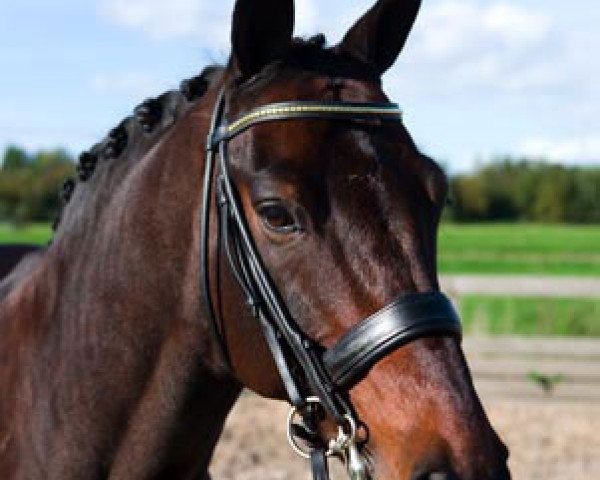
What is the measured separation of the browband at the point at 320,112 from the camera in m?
2.22

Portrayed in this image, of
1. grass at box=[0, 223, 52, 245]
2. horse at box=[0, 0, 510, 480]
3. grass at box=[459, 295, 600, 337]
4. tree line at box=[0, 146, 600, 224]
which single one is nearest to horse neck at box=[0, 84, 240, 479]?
horse at box=[0, 0, 510, 480]

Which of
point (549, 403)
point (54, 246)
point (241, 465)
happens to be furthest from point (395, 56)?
point (549, 403)

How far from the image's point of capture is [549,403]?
30.7 ft

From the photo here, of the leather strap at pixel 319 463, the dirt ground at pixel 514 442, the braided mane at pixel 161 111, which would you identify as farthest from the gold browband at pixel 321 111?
the dirt ground at pixel 514 442

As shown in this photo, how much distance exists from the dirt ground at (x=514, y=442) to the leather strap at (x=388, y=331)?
4863mm

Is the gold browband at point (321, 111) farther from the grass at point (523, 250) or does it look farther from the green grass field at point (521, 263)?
the grass at point (523, 250)

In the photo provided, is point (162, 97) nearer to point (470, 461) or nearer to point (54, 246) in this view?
point (54, 246)

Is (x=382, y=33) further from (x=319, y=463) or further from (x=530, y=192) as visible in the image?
(x=530, y=192)

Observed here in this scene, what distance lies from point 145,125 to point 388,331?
39.5 inches

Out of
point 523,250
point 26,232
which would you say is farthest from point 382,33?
point 26,232

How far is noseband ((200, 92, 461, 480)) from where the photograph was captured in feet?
6.55

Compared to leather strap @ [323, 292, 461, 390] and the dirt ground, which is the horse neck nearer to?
leather strap @ [323, 292, 461, 390]

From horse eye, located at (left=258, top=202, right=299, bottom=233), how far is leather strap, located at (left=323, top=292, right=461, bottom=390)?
0.24 m

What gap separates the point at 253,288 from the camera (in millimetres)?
2201
